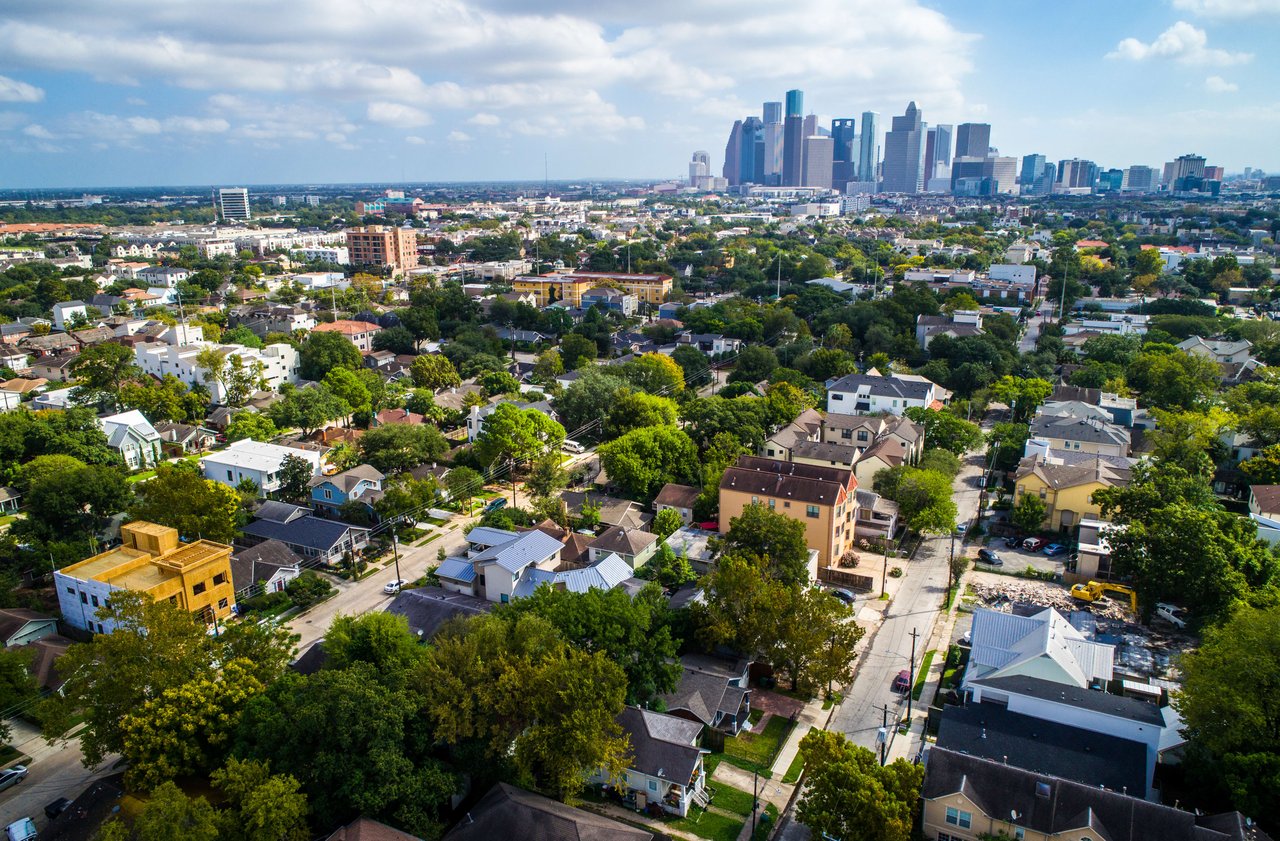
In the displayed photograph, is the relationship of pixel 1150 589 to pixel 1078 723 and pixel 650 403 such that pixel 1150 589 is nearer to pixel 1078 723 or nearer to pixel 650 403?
pixel 1078 723

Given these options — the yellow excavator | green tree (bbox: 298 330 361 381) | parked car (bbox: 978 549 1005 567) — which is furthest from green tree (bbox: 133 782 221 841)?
green tree (bbox: 298 330 361 381)

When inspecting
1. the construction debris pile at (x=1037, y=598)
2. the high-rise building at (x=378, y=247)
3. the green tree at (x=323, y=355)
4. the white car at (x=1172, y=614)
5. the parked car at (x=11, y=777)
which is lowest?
the parked car at (x=11, y=777)

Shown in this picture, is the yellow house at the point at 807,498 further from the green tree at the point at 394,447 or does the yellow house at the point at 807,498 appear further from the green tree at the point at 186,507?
the green tree at the point at 186,507

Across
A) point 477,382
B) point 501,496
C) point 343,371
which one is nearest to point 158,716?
point 501,496

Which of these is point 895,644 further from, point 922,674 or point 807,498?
point 807,498

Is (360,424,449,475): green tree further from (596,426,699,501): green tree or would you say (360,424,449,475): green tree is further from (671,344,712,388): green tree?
(671,344,712,388): green tree

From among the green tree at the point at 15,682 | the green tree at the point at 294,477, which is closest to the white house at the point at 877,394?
the green tree at the point at 294,477
